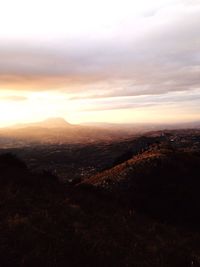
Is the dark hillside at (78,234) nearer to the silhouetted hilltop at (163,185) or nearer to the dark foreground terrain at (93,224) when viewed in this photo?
the dark foreground terrain at (93,224)

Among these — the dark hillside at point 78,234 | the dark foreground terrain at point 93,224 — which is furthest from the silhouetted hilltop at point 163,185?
the dark hillside at point 78,234

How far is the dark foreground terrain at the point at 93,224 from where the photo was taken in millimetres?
13312

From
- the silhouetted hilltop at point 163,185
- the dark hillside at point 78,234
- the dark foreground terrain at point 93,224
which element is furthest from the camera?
the silhouetted hilltop at point 163,185

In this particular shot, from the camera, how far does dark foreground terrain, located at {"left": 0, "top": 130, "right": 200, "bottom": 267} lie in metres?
13.3

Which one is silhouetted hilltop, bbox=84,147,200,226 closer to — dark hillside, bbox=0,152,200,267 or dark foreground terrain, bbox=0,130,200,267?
dark foreground terrain, bbox=0,130,200,267

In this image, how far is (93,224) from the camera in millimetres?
16875

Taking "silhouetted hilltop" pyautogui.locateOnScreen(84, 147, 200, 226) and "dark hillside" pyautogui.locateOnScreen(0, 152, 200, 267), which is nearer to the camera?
"dark hillside" pyautogui.locateOnScreen(0, 152, 200, 267)

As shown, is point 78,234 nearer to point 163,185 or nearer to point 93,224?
point 93,224

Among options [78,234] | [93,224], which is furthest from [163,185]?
[78,234]

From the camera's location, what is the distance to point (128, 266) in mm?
13156

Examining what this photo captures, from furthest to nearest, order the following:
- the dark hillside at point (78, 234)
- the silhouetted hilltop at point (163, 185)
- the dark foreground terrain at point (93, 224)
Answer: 1. the silhouetted hilltop at point (163, 185)
2. the dark foreground terrain at point (93, 224)
3. the dark hillside at point (78, 234)

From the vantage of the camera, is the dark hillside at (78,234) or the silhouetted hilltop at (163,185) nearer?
the dark hillside at (78,234)

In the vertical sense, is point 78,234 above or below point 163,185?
above

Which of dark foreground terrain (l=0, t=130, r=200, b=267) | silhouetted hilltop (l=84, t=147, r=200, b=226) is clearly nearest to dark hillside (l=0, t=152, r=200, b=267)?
dark foreground terrain (l=0, t=130, r=200, b=267)
